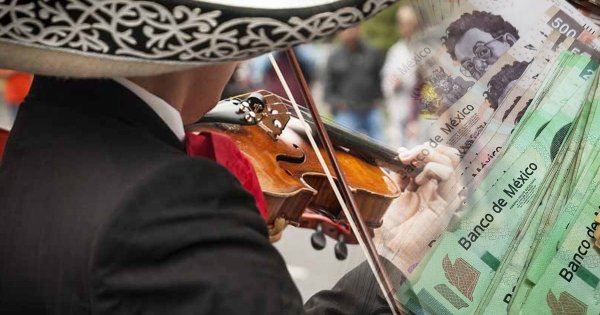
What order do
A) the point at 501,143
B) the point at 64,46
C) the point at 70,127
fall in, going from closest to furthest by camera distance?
the point at 64,46
the point at 70,127
the point at 501,143

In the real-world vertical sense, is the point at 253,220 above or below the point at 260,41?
below

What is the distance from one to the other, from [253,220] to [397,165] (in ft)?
1.08

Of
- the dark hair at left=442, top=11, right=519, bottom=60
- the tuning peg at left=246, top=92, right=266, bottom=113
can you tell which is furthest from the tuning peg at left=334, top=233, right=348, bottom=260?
the dark hair at left=442, top=11, right=519, bottom=60

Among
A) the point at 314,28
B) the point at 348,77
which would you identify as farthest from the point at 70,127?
the point at 348,77

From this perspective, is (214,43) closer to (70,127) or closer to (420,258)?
(70,127)

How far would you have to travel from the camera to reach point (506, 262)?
1.05m

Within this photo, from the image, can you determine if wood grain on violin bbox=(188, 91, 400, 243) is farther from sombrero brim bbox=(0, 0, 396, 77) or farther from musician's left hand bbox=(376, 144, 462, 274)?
sombrero brim bbox=(0, 0, 396, 77)

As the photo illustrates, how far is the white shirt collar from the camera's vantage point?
0.83 m

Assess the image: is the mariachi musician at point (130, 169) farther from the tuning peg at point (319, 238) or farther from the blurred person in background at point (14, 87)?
the blurred person in background at point (14, 87)

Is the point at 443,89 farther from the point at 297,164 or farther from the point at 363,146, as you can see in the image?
the point at 297,164

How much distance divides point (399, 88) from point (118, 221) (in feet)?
1.41

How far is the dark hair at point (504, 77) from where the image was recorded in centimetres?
103

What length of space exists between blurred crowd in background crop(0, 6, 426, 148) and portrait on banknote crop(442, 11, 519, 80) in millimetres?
48

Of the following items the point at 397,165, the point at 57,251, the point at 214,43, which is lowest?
the point at 57,251
